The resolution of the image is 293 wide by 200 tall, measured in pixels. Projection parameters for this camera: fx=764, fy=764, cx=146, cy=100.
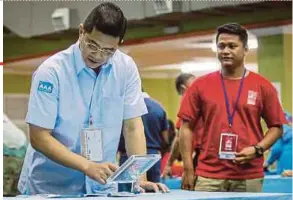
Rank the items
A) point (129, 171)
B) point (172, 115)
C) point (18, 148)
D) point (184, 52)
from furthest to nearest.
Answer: point (172, 115) < point (184, 52) < point (18, 148) < point (129, 171)

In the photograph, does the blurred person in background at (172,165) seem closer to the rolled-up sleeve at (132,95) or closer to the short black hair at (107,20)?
the rolled-up sleeve at (132,95)

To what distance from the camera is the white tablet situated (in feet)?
7.25

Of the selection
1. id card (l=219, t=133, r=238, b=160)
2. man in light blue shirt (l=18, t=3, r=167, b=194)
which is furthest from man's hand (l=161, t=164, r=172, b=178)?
man in light blue shirt (l=18, t=3, r=167, b=194)

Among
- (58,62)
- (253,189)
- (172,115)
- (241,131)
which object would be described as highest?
(58,62)

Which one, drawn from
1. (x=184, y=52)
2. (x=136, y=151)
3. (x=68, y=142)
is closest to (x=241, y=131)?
(x=136, y=151)

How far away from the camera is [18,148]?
4270mm

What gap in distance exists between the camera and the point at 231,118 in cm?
344

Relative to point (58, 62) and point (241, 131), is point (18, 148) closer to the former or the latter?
point (241, 131)

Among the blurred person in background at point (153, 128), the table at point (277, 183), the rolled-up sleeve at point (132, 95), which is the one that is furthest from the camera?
the table at point (277, 183)

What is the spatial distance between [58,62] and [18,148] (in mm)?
1917

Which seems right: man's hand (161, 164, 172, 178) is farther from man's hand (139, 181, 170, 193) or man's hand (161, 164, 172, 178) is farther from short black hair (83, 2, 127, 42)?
short black hair (83, 2, 127, 42)

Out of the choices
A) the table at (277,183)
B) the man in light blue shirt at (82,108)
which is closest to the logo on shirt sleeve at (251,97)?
the man in light blue shirt at (82,108)

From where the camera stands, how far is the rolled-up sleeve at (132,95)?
257 centimetres

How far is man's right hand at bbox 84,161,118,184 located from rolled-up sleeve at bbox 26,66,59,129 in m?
0.20
